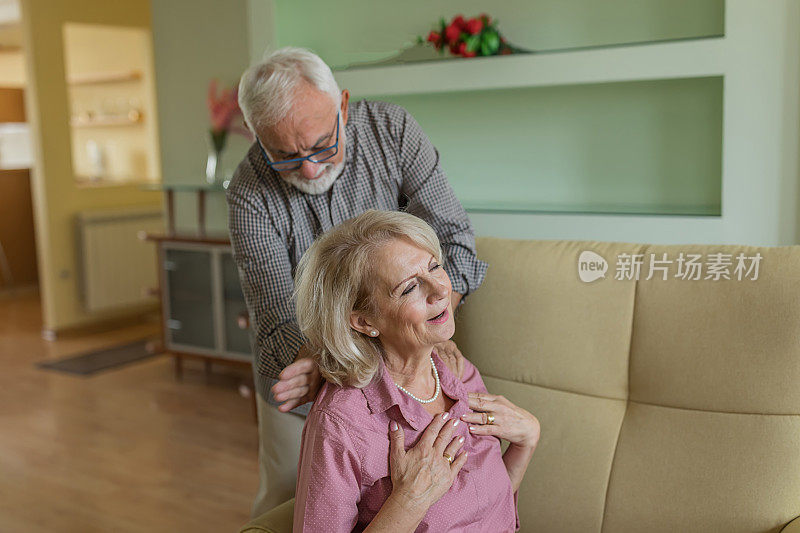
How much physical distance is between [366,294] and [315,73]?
1.77 feet

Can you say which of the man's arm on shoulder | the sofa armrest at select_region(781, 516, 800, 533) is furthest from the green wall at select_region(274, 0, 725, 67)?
the sofa armrest at select_region(781, 516, 800, 533)

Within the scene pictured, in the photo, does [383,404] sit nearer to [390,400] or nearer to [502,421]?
[390,400]

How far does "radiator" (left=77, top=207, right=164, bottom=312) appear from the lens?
19.4 feet

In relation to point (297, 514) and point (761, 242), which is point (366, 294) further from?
point (761, 242)

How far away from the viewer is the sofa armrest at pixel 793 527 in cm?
158

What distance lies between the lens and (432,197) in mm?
1988

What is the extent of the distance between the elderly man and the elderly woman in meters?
0.22

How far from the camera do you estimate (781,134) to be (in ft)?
7.60

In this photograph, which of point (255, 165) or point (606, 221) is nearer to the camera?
point (255, 165)

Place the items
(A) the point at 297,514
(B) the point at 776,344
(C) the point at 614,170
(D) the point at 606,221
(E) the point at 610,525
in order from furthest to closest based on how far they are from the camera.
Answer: (C) the point at 614,170
(D) the point at 606,221
(E) the point at 610,525
(B) the point at 776,344
(A) the point at 297,514

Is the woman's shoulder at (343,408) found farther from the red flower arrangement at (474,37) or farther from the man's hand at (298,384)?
the red flower arrangement at (474,37)

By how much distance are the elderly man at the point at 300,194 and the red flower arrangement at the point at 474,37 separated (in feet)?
2.79

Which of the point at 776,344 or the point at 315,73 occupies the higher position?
the point at 315,73

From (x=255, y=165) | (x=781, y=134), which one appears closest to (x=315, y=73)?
(x=255, y=165)
